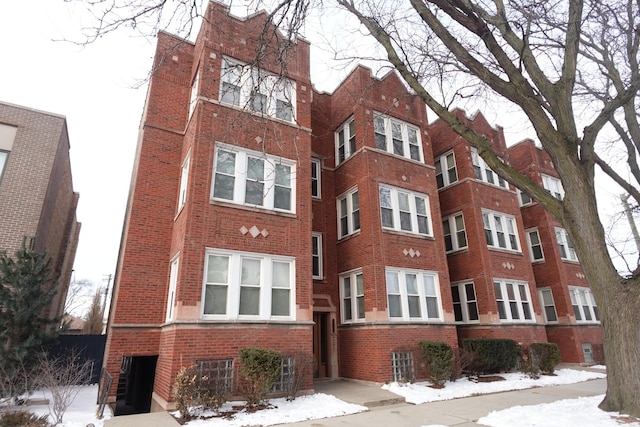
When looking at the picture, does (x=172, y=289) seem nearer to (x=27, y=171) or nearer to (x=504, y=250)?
(x=27, y=171)

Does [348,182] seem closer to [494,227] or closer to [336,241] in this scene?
[336,241]

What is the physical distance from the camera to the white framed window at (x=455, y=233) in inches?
647

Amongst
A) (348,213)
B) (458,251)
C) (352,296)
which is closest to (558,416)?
(352,296)

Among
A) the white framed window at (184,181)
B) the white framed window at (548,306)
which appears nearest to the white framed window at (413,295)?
the white framed window at (184,181)

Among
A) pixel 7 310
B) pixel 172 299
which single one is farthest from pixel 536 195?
pixel 7 310

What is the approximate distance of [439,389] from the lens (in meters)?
10.6

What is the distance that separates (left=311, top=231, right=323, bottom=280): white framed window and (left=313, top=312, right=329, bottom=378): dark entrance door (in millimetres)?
1459

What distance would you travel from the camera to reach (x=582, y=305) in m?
18.6

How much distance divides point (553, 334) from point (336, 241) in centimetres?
1216

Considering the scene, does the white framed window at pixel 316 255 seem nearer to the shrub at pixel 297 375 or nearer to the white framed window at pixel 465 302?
the shrub at pixel 297 375

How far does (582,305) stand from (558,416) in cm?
1492

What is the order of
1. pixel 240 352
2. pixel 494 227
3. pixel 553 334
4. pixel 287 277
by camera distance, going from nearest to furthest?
pixel 240 352 < pixel 287 277 < pixel 494 227 < pixel 553 334

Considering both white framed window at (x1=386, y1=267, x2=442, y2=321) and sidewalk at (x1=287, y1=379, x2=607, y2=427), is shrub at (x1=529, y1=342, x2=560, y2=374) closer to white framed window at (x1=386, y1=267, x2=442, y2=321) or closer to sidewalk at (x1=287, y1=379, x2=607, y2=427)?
sidewalk at (x1=287, y1=379, x2=607, y2=427)

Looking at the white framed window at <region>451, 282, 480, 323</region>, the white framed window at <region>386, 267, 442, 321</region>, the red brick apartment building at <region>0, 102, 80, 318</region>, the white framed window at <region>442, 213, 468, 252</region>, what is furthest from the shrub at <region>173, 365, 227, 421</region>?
the white framed window at <region>442, 213, 468, 252</region>
